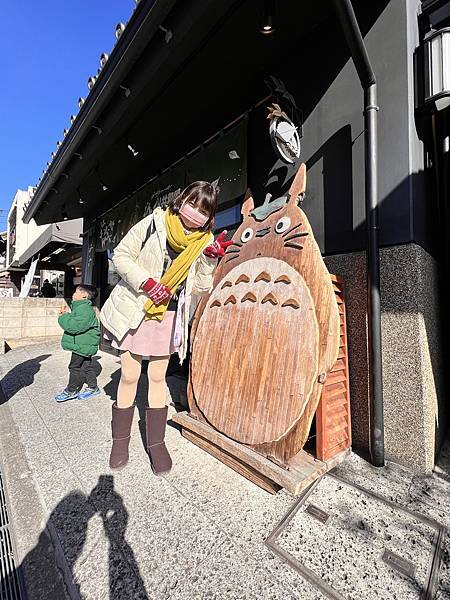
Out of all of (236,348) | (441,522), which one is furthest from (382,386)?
(236,348)

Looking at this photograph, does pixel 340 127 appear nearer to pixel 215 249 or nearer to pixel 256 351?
pixel 215 249

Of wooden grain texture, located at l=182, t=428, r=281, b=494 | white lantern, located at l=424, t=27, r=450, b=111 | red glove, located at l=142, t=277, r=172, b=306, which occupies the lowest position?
wooden grain texture, located at l=182, t=428, r=281, b=494

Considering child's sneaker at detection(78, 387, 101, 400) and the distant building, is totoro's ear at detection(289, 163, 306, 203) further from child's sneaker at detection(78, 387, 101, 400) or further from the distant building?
the distant building

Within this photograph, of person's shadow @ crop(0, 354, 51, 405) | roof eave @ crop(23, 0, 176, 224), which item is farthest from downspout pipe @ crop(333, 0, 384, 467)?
person's shadow @ crop(0, 354, 51, 405)

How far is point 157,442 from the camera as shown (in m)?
1.87

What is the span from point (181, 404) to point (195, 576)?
1952 millimetres

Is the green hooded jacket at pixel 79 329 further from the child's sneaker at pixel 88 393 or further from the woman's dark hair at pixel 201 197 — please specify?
the woman's dark hair at pixel 201 197

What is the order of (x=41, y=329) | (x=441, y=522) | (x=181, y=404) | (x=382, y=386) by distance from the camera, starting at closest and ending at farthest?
1. (x=441, y=522)
2. (x=382, y=386)
3. (x=181, y=404)
4. (x=41, y=329)

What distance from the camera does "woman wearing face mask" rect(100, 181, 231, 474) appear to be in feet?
5.72

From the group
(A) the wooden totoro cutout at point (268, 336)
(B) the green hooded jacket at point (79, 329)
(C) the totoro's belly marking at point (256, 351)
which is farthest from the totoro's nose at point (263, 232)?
(B) the green hooded jacket at point (79, 329)

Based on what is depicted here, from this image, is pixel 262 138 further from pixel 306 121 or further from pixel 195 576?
pixel 195 576

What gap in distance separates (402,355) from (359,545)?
112 cm

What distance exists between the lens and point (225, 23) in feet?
7.95

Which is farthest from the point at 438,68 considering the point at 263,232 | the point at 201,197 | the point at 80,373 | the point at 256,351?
the point at 80,373
